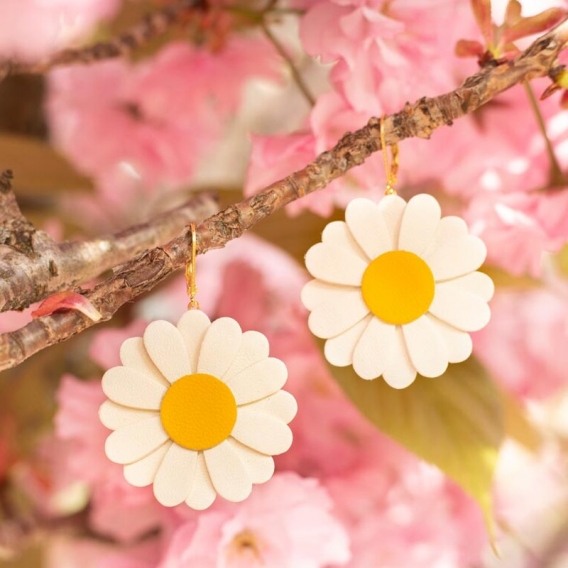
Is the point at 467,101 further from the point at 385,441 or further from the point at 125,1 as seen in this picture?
the point at 125,1

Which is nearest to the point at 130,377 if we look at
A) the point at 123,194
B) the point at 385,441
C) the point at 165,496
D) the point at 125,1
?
the point at 165,496

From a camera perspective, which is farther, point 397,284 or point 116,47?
point 116,47

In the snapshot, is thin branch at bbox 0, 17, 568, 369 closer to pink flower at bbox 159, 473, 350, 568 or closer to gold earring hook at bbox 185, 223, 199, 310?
gold earring hook at bbox 185, 223, 199, 310

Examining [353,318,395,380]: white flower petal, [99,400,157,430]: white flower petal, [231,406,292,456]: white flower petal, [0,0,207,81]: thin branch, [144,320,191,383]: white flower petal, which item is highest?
[0,0,207,81]: thin branch

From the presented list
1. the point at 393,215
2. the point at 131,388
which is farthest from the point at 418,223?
the point at 131,388

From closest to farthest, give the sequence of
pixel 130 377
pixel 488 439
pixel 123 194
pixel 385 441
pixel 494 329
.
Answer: pixel 130 377
pixel 488 439
pixel 385 441
pixel 494 329
pixel 123 194

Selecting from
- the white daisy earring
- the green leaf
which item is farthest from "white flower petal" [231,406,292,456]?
the green leaf

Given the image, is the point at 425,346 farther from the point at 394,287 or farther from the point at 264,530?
the point at 264,530

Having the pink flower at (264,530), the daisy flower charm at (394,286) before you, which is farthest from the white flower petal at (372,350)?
the pink flower at (264,530)
